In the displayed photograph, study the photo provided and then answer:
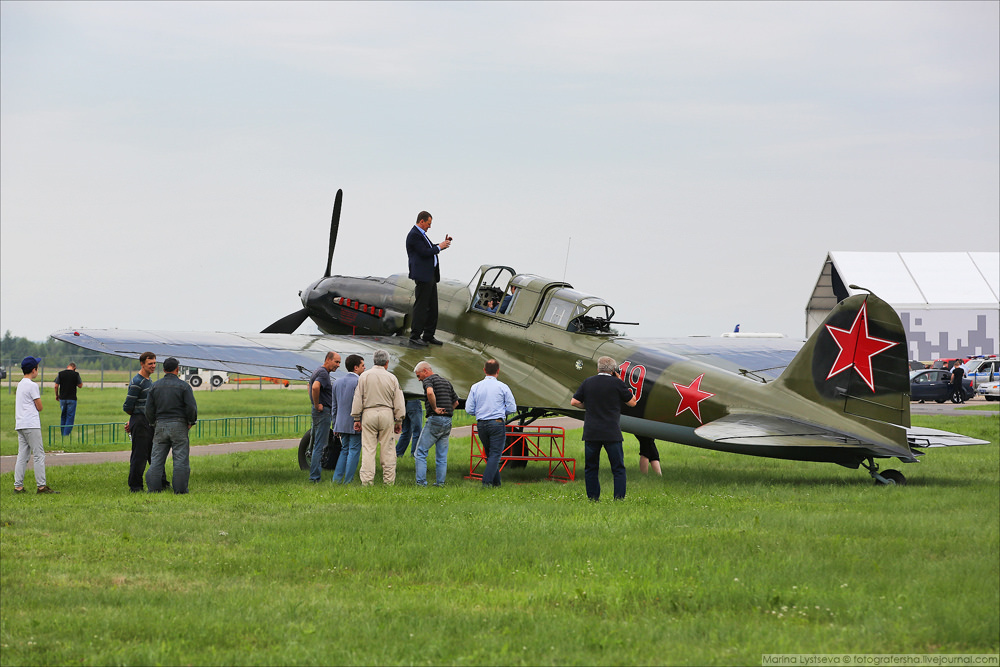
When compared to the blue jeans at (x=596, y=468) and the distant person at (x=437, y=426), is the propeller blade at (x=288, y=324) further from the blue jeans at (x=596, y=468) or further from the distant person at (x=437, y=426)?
the blue jeans at (x=596, y=468)

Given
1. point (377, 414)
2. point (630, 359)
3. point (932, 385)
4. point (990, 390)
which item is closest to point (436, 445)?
point (377, 414)

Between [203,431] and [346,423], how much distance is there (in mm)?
13609

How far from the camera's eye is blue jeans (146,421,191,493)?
42.5 feet

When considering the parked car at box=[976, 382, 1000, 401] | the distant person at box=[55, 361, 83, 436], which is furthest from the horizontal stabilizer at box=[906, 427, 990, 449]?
the parked car at box=[976, 382, 1000, 401]

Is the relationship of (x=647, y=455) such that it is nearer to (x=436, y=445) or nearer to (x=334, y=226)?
(x=436, y=445)

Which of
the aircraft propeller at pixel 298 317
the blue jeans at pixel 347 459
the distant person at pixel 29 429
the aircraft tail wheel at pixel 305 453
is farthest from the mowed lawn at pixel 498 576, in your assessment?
the aircraft propeller at pixel 298 317

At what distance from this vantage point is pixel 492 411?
13.6 m

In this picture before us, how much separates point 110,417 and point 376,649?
27.9 m

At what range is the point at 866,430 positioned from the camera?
12.7 m

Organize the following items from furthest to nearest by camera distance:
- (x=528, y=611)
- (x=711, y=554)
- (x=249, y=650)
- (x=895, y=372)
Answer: (x=895, y=372)
(x=711, y=554)
(x=528, y=611)
(x=249, y=650)

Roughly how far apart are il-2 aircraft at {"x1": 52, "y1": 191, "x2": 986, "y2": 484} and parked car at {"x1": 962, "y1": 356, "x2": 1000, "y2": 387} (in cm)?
3222

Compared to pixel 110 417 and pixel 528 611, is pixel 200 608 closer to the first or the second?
pixel 528 611

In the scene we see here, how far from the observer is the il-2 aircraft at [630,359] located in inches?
500

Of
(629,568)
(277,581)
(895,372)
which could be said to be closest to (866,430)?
(895,372)
